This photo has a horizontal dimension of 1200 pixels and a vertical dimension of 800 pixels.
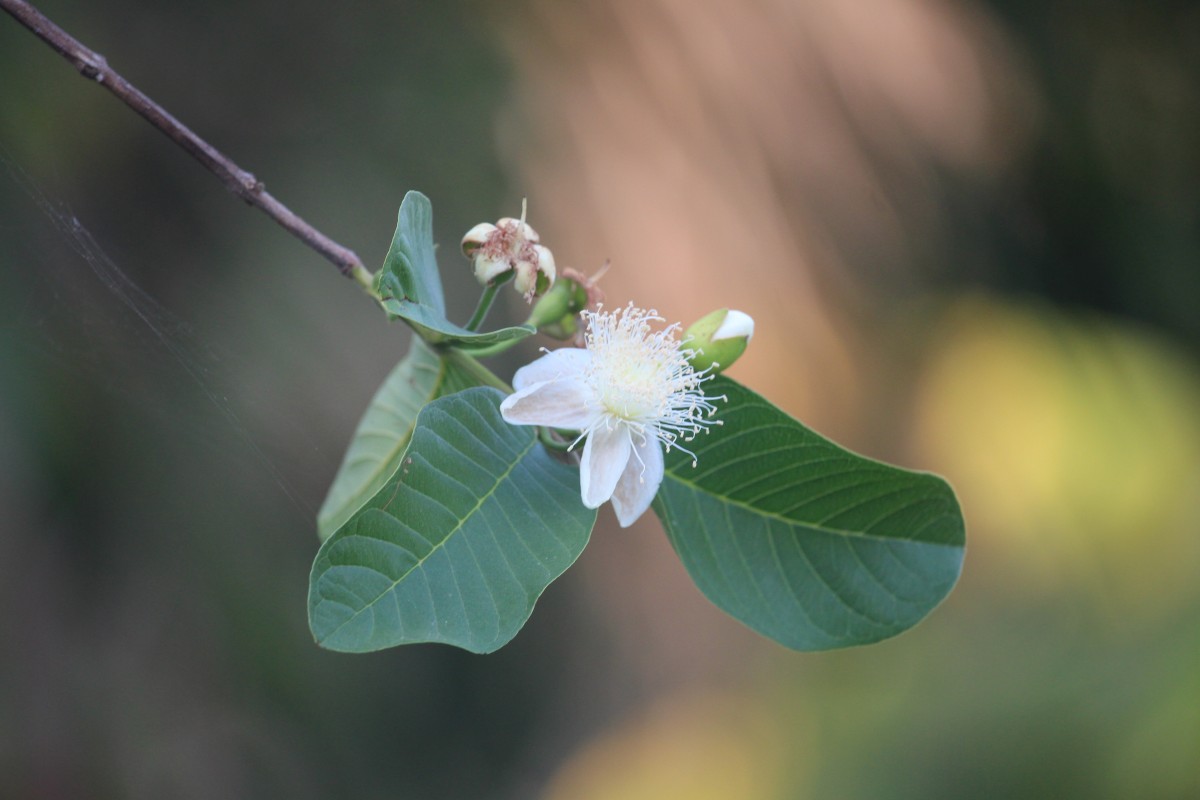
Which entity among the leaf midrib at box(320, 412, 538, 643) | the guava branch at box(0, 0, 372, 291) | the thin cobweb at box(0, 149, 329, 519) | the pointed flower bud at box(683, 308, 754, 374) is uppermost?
the pointed flower bud at box(683, 308, 754, 374)

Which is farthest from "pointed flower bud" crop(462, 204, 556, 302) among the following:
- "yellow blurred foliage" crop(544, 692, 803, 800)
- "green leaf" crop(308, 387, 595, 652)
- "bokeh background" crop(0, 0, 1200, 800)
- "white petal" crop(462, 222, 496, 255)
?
"yellow blurred foliage" crop(544, 692, 803, 800)

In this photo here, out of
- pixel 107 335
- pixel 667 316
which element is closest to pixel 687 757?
pixel 667 316

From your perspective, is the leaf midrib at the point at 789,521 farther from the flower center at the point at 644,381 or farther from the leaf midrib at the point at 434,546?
the leaf midrib at the point at 434,546

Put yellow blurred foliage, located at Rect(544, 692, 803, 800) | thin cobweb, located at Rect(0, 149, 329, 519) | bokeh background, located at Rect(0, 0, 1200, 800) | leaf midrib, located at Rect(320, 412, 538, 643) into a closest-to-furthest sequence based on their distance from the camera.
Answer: leaf midrib, located at Rect(320, 412, 538, 643), thin cobweb, located at Rect(0, 149, 329, 519), bokeh background, located at Rect(0, 0, 1200, 800), yellow blurred foliage, located at Rect(544, 692, 803, 800)

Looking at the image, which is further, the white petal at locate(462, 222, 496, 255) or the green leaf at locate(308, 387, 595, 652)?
the white petal at locate(462, 222, 496, 255)

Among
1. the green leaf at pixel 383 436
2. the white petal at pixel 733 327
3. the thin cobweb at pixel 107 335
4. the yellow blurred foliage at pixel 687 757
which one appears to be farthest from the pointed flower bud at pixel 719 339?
the yellow blurred foliage at pixel 687 757

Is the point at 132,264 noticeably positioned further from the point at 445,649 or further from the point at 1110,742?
the point at 1110,742

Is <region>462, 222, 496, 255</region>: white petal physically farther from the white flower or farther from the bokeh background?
the bokeh background
